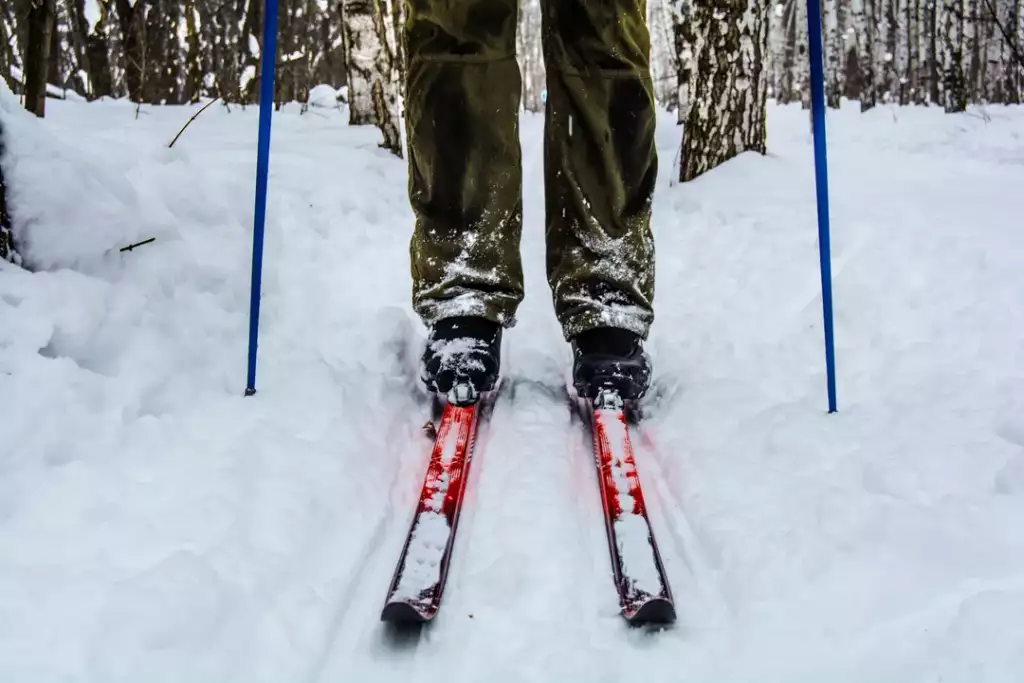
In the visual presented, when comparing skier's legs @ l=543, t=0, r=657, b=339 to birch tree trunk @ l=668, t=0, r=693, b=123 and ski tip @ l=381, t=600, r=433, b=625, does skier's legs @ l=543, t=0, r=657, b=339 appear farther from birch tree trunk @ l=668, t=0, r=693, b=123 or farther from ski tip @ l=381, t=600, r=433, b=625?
birch tree trunk @ l=668, t=0, r=693, b=123

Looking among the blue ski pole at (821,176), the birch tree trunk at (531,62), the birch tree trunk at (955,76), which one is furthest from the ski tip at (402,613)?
the birch tree trunk at (531,62)

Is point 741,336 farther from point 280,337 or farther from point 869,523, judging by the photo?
point 280,337

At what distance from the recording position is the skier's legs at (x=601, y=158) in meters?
1.47

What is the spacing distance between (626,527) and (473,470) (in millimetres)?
365

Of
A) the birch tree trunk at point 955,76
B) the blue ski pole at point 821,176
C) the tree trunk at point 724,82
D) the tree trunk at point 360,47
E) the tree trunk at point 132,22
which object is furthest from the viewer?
the birch tree trunk at point 955,76

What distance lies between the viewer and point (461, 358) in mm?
1454

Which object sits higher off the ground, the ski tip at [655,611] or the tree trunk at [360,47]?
the tree trunk at [360,47]

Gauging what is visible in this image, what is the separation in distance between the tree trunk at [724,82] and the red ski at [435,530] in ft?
10.00

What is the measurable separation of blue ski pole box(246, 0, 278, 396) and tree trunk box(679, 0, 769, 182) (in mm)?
2919

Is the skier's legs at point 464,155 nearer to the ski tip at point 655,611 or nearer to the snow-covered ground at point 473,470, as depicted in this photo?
the snow-covered ground at point 473,470

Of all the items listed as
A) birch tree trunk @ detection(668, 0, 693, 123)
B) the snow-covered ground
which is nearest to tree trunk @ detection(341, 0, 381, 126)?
birch tree trunk @ detection(668, 0, 693, 123)

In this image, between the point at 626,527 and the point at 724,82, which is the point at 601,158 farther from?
the point at 724,82

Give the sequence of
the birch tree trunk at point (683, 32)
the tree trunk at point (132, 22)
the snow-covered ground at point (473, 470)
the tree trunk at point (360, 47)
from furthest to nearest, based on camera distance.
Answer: the tree trunk at point (132, 22)
the tree trunk at point (360, 47)
the birch tree trunk at point (683, 32)
the snow-covered ground at point (473, 470)

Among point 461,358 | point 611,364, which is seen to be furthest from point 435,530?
point 611,364
